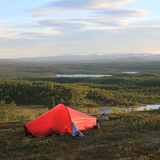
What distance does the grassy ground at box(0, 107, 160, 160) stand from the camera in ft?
40.1

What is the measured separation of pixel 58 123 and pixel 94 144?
4.56 meters

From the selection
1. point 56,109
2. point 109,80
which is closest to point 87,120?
point 56,109

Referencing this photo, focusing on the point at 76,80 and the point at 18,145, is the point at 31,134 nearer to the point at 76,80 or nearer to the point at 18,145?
the point at 18,145

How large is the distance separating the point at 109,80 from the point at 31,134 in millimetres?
83363

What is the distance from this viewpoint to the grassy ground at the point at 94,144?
1223 cm

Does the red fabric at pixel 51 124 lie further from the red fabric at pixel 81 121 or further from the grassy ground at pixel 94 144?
the grassy ground at pixel 94 144

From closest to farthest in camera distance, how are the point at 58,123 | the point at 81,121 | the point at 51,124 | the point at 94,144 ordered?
the point at 94,144 < the point at 51,124 < the point at 58,123 < the point at 81,121

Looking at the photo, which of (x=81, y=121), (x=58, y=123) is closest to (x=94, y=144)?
(x=81, y=121)

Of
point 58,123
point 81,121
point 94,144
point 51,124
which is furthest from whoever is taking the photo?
point 81,121

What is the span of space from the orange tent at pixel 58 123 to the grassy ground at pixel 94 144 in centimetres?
75

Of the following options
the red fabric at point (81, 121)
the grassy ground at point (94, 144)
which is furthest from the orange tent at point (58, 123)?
the grassy ground at point (94, 144)

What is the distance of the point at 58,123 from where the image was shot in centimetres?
1808

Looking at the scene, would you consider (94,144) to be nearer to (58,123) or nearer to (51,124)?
(58,123)

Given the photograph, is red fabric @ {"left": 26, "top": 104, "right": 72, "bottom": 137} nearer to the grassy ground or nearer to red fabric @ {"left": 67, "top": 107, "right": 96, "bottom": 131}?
red fabric @ {"left": 67, "top": 107, "right": 96, "bottom": 131}
